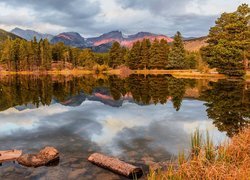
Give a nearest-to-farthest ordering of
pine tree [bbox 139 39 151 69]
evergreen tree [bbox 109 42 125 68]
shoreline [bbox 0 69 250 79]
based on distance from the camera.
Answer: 1. shoreline [bbox 0 69 250 79]
2. pine tree [bbox 139 39 151 69]
3. evergreen tree [bbox 109 42 125 68]

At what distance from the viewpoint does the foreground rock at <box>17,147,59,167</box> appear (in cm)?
1288

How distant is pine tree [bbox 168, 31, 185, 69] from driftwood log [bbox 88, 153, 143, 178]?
87.5m

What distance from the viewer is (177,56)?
96875 mm

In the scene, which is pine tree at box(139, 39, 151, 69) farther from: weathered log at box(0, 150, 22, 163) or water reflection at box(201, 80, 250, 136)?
weathered log at box(0, 150, 22, 163)

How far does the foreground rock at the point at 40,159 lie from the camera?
42.3ft

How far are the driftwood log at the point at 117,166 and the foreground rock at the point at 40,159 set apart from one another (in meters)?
1.87

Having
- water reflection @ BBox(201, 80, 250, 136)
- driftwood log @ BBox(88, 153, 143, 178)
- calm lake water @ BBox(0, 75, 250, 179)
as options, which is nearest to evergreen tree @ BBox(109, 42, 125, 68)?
calm lake water @ BBox(0, 75, 250, 179)

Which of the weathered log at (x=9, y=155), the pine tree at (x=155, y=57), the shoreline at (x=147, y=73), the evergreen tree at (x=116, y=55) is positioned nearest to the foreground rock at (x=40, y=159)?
the weathered log at (x=9, y=155)

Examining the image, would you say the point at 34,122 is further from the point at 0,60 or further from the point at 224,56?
the point at 0,60

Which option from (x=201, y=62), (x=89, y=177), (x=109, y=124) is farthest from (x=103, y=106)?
(x=201, y=62)

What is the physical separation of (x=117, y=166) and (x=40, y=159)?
156 inches

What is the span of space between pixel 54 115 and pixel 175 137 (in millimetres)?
13418

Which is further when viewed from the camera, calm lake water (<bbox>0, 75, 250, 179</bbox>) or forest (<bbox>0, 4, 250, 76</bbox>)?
forest (<bbox>0, 4, 250, 76</bbox>)

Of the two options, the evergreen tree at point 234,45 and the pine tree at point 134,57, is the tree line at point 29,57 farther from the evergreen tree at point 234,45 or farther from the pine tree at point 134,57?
the evergreen tree at point 234,45
